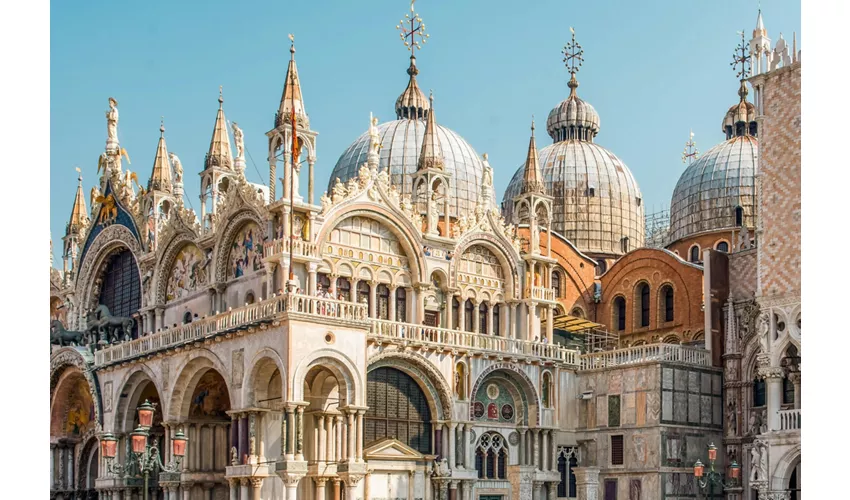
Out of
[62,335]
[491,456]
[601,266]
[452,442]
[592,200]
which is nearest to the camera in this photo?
[452,442]

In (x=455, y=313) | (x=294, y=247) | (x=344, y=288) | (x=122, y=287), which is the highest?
(x=294, y=247)

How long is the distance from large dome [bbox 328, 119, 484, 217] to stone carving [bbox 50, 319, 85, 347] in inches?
462

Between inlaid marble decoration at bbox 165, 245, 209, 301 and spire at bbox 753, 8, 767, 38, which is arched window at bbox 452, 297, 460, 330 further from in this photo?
spire at bbox 753, 8, 767, 38

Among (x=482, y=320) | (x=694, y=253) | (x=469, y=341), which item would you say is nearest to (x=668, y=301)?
(x=482, y=320)

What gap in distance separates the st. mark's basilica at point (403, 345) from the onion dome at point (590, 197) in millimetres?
7214

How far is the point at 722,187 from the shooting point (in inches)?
1698

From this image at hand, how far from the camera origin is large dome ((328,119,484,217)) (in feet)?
142

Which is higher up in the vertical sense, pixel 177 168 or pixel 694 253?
pixel 177 168

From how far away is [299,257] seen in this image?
2884 centimetres

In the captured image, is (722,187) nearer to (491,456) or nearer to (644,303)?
(644,303)

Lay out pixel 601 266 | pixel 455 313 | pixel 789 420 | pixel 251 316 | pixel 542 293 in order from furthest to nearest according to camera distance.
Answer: pixel 601 266 < pixel 542 293 < pixel 455 313 < pixel 251 316 < pixel 789 420

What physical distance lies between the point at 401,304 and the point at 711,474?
9.75 meters

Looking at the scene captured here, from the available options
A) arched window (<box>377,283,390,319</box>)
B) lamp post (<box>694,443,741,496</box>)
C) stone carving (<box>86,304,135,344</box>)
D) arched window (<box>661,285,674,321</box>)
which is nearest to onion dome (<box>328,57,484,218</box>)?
arched window (<box>661,285,674,321</box>)
